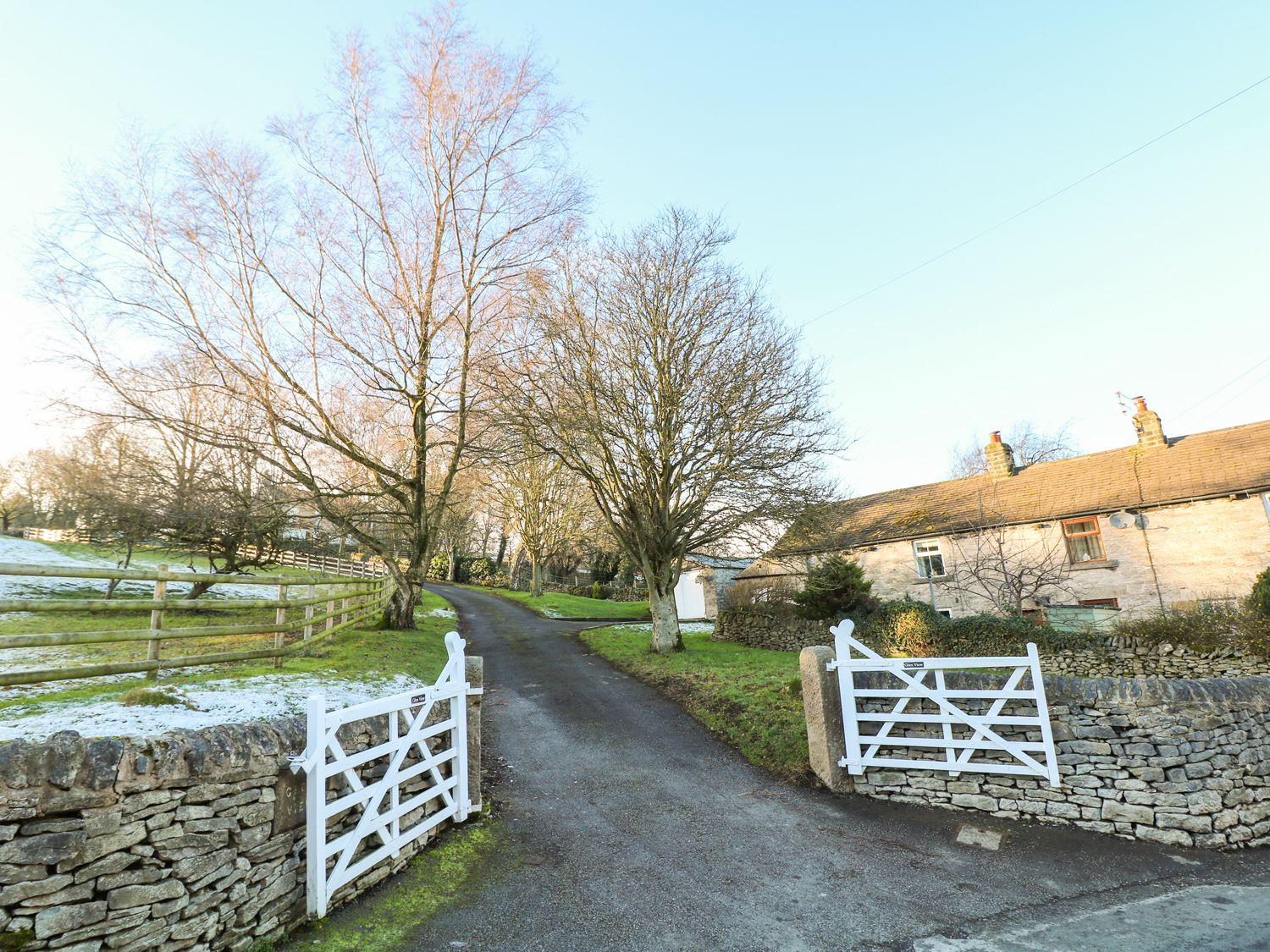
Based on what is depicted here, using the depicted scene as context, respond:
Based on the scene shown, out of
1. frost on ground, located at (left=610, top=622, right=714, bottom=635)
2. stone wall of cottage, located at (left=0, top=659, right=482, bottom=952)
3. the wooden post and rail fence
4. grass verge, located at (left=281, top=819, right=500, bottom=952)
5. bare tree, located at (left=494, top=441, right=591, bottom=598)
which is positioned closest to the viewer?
stone wall of cottage, located at (left=0, top=659, right=482, bottom=952)

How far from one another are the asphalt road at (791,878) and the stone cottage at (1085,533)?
31.2ft

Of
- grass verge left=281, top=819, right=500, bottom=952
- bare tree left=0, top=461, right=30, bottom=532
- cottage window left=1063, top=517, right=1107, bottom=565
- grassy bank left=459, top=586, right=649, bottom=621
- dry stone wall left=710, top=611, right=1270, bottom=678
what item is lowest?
grass verge left=281, top=819, right=500, bottom=952

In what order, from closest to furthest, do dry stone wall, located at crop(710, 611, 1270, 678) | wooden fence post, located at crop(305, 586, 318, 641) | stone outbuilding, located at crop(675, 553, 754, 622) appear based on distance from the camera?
wooden fence post, located at crop(305, 586, 318, 641), dry stone wall, located at crop(710, 611, 1270, 678), stone outbuilding, located at crop(675, 553, 754, 622)

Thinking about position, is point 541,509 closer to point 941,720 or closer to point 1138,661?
point 1138,661

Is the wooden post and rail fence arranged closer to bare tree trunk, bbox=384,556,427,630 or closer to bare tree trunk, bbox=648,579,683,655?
bare tree trunk, bbox=384,556,427,630

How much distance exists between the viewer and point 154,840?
388cm

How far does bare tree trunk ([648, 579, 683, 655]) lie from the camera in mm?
16844

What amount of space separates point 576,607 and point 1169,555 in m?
23.9

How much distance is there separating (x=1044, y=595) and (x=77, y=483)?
29776 millimetres

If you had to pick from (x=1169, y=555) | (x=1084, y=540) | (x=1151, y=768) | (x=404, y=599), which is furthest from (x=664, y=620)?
(x=1169, y=555)

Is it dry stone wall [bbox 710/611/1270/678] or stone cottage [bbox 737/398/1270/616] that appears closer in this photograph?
dry stone wall [bbox 710/611/1270/678]

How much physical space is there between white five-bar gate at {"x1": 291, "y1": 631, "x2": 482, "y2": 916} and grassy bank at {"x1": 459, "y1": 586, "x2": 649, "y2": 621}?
69.9 ft

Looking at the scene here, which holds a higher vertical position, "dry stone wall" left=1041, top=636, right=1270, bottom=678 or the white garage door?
the white garage door

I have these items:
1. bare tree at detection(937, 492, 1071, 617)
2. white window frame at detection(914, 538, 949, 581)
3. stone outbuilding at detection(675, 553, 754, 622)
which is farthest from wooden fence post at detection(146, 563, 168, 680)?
stone outbuilding at detection(675, 553, 754, 622)
